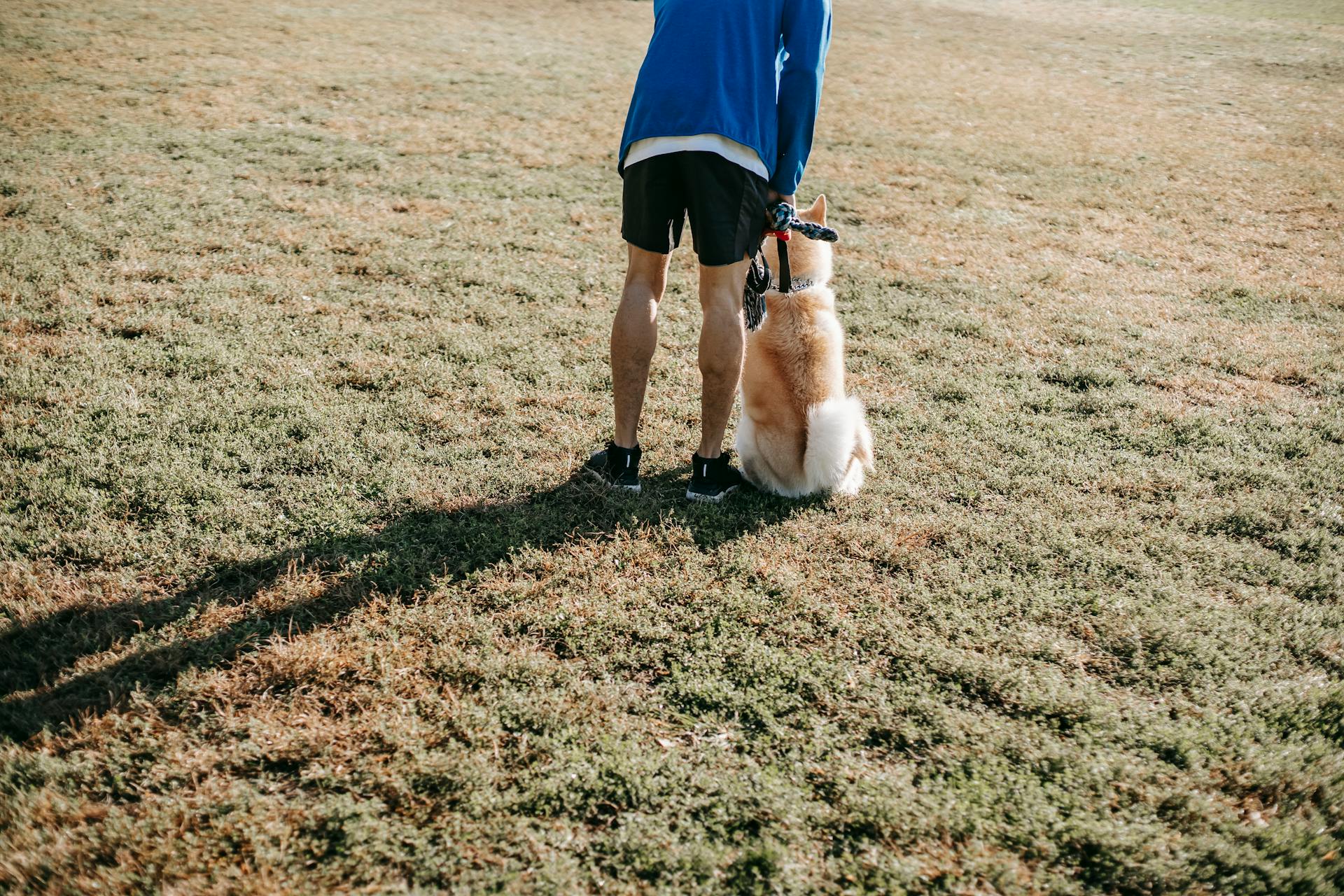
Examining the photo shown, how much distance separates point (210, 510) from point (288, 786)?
4.51 ft

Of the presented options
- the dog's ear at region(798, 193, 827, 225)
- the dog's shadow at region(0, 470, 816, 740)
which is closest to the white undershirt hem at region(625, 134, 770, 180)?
the dog's ear at region(798, 193, 827, 225)

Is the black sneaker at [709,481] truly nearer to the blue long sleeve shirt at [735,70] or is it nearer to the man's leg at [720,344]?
the man's leg at [720,344]

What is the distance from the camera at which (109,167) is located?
21.3 feet

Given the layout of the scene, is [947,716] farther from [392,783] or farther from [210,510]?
[210,510]

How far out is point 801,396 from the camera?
3238 mm

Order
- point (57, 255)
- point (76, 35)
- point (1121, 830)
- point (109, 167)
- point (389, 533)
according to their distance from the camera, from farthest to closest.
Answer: point (76, 35) → point (109, 167) → point (57, 255) → point (389, 533) → point (1121, 830)

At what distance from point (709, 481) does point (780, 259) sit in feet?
3.06

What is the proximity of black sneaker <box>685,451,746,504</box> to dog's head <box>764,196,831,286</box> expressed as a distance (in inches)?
31.9

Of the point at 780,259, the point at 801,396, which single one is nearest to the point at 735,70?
the point at 780,259

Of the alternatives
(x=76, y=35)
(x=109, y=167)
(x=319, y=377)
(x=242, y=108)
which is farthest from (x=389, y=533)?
(x=76, y=35)

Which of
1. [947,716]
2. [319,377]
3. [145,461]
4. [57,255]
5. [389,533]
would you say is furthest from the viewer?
[57,255]

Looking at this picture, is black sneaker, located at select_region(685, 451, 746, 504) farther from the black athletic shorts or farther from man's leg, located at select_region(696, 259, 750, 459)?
the black athletic shorts

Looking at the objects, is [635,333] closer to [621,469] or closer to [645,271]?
[645,271]

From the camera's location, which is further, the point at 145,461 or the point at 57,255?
the point at 57,255
